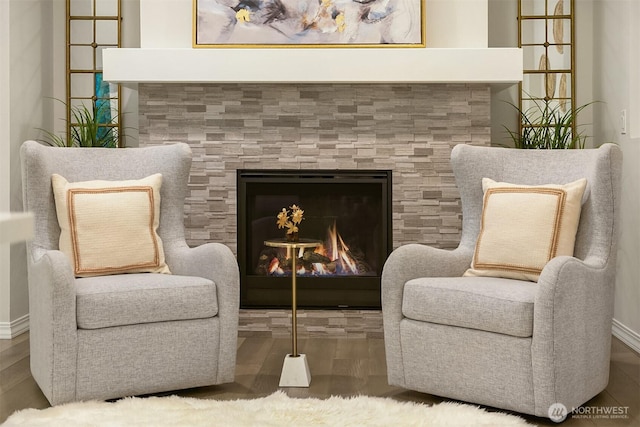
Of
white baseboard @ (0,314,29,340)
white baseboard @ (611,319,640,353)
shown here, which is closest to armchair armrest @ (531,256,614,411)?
white baseboard @ (611,319,640,353)

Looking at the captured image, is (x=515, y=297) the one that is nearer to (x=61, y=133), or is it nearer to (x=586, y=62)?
(x=586, y=62)

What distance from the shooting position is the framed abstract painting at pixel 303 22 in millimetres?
4191

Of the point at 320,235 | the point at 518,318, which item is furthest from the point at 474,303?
the point at 320,235

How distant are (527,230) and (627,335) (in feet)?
4.46

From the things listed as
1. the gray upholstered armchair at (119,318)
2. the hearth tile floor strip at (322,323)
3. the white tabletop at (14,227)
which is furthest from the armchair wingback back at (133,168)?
the white tabletop at (14,227)

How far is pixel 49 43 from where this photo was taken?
4.80 m

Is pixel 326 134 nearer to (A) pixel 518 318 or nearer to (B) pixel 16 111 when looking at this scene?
(B) pixel 16 111

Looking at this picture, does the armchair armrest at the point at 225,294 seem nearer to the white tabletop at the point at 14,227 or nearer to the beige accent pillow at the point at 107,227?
the beige accent pillow at the point at 107,227

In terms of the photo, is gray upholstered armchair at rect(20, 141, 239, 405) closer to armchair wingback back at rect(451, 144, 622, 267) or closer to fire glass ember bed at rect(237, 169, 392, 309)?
fire glass ember bed at rect(237, 169, 392, 309)

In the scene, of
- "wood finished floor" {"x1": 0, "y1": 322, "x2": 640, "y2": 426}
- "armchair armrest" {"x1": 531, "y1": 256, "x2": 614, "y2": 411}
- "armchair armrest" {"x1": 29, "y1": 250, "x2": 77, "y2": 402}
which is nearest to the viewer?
"armchair armrest" {"x1": 531, "y1": 256, "x2": 614, "y2": 411}

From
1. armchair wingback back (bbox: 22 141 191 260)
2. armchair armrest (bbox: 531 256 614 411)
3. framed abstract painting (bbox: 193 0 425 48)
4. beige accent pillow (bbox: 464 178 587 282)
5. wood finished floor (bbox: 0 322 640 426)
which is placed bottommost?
wood finished floor (bbox: 0 322 640 426)

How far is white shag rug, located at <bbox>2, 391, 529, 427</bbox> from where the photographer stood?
2.67 metres

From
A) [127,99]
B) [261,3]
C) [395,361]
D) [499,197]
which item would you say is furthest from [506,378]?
[127,99]

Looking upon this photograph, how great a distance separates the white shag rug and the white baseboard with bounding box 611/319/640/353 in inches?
58.4
